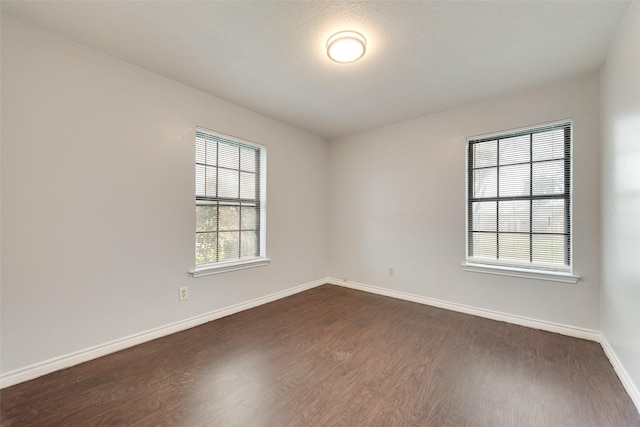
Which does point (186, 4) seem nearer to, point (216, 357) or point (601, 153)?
point (216, 357)

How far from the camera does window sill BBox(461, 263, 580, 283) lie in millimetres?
2582

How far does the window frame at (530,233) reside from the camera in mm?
2605

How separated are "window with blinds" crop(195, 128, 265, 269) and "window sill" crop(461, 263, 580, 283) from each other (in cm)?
269

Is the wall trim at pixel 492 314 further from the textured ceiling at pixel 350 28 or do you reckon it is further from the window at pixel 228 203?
the textured ceiling at pixel 350 28

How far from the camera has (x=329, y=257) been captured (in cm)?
459

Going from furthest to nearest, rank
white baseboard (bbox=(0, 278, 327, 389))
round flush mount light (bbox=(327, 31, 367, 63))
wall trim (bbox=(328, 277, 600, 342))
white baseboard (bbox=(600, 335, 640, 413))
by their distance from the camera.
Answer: wall trim (bbox=(328, 277, 600, 342))
round flush mount light (bbox=(327, 31, 367, 63))
white baseboard (bbox=(0, 278, 327, 389))
white baseboard (bbox=(600, 335, 640, 413))

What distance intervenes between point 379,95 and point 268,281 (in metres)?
2.72

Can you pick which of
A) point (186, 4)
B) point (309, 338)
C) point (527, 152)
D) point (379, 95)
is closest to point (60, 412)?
point (309, 338)

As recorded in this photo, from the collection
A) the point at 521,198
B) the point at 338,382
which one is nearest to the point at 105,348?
the point at 338,382

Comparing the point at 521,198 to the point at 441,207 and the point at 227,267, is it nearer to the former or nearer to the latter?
the point at 441,207

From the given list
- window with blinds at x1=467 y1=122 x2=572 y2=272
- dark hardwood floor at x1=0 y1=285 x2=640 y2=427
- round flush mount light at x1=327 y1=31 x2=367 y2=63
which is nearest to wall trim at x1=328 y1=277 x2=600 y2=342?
dark hardwood floor at x1=0 y1=285 x2=640 y2=427

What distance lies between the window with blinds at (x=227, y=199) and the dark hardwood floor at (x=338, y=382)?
0.90 metres

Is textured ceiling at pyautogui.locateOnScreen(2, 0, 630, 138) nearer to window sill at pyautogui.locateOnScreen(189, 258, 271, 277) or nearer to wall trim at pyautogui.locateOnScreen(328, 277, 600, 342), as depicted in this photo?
window sill at pyautogui.locateOnScreen(189, 258, 271, 277)

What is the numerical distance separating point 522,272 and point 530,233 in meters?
0.44
